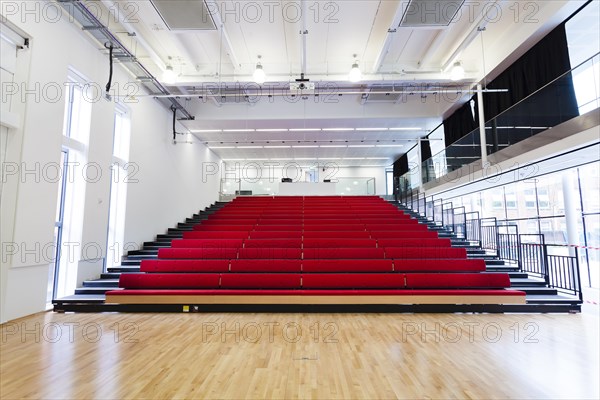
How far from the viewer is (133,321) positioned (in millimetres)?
4152

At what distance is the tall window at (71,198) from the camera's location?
5004 mm

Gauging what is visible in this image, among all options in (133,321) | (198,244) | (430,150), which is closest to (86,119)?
(198,244)

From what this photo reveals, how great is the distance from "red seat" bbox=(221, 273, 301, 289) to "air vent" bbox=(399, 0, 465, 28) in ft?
14.4

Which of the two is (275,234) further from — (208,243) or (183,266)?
(183,266)

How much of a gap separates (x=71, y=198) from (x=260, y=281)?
3275 mm

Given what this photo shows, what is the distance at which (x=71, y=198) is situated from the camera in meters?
5.16

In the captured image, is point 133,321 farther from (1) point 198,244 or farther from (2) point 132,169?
(2) point 132,169

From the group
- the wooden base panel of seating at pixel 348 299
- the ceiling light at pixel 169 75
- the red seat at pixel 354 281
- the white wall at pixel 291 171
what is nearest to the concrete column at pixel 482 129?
the wooden base panel of seating at pixel 348 299

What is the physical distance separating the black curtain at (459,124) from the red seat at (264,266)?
223 inches

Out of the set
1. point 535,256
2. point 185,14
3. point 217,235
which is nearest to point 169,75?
point 185,14

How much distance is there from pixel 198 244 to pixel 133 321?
2321 mm

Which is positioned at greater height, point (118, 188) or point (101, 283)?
point (118, 188)

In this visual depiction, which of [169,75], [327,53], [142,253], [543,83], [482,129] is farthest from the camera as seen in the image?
[327,53]

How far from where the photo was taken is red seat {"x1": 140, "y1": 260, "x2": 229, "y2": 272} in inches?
215
